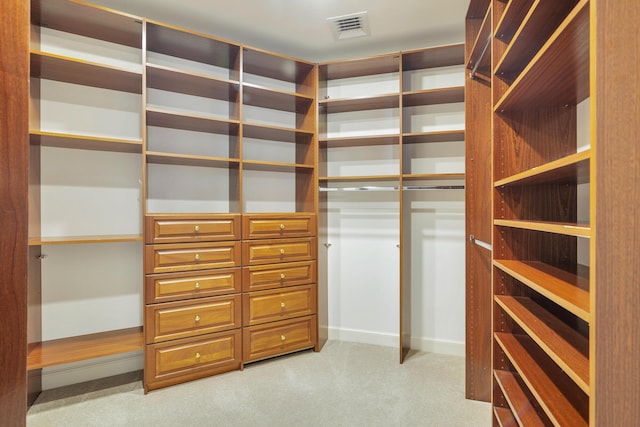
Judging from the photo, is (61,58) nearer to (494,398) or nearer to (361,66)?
(361,66)

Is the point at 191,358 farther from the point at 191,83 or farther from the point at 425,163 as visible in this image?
the point at 425,163

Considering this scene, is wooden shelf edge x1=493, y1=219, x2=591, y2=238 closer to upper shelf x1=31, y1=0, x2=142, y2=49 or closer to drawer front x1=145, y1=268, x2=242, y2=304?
drawer front x1=145, y1=268, x2=242, y2=304

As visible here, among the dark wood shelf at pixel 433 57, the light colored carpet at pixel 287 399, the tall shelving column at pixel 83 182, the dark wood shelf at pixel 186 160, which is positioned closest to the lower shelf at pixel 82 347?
the tall shelving column at pixel 83 182

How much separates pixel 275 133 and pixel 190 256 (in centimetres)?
121

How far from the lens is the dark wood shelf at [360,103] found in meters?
2.66

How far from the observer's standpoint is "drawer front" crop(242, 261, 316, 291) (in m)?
2.45

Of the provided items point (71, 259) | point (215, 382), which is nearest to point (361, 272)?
point (215, 382)

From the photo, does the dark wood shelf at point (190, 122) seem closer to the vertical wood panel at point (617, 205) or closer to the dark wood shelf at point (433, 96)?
the dark wood shelf at point (433, 96)

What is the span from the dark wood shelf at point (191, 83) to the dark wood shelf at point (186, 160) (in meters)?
0.51

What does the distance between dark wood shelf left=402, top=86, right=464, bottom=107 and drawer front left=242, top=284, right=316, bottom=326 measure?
1.69 metres

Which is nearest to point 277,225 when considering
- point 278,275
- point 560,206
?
point 278,275

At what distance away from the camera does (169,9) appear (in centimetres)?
229

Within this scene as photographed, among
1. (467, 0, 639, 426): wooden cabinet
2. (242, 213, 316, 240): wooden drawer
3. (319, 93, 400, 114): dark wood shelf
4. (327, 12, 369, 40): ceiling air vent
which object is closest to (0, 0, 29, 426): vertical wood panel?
(467, 0, 639, 426): wooden cabinet

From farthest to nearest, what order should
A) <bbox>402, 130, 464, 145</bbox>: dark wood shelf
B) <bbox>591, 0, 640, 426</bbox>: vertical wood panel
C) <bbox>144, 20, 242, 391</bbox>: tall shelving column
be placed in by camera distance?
<bbox>402, 130, 464, 145</bbox>: dark wood shelf < <bbox>144, 20, 242, 391</bbox>: tall shelving column < <bbox>591, 0, 640, 426</bbox>: vertical wood panel
